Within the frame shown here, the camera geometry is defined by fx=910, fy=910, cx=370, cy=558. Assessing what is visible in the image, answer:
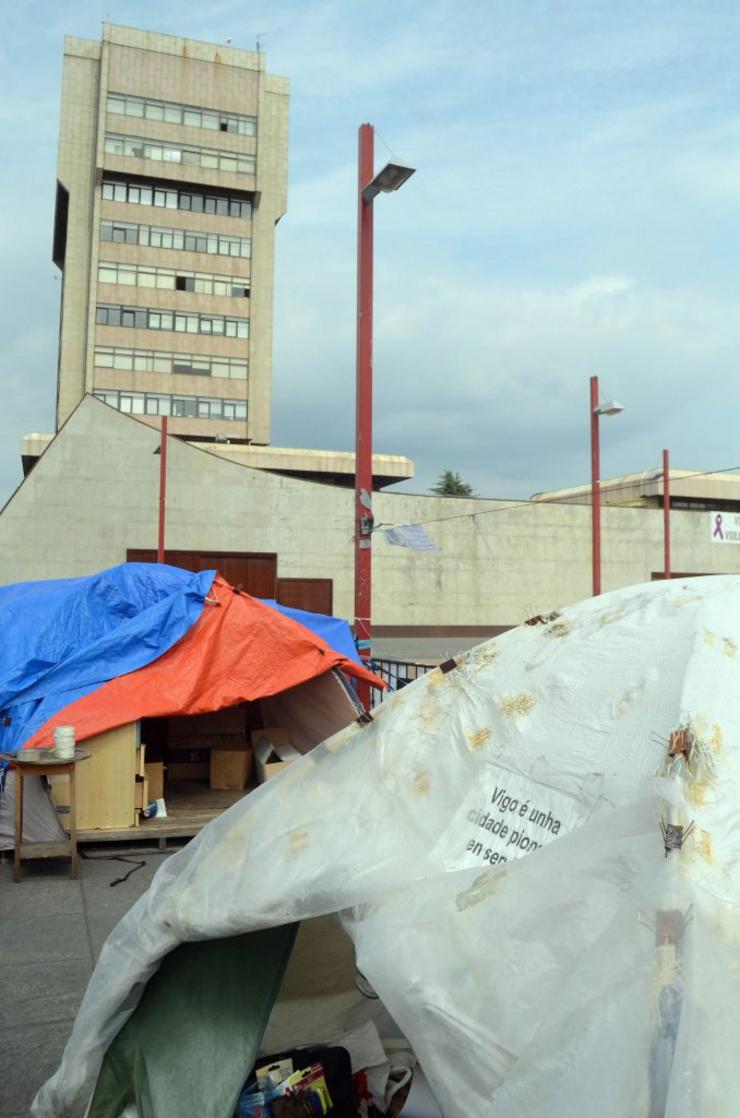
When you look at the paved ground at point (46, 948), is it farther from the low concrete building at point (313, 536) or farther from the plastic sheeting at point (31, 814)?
the low concrete building at point (313, 536)

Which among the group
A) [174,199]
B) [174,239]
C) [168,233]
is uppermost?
[174,199]

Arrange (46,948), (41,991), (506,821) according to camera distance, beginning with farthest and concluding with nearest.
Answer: (46,948) → (41,991) → (506,821)

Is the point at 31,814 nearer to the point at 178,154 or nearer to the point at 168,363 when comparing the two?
the point at 168,363

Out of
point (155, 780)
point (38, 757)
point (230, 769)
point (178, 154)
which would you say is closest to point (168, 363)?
point (178, 154)

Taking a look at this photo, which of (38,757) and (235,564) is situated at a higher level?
(235,564)

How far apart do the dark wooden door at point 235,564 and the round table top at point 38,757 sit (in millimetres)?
23418

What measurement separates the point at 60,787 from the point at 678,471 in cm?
5071

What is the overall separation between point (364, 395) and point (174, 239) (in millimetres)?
52412

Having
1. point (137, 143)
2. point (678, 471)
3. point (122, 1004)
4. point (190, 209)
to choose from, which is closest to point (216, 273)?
point (190, 209)

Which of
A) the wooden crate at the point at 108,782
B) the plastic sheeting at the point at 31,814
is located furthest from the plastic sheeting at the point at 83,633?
the wooden crate at the point at 108,782

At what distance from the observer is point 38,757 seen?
6.80m

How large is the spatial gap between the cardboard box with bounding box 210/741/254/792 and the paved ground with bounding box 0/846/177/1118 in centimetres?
192

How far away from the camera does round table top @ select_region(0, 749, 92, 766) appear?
6.64 meters

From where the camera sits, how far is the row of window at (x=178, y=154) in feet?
188
